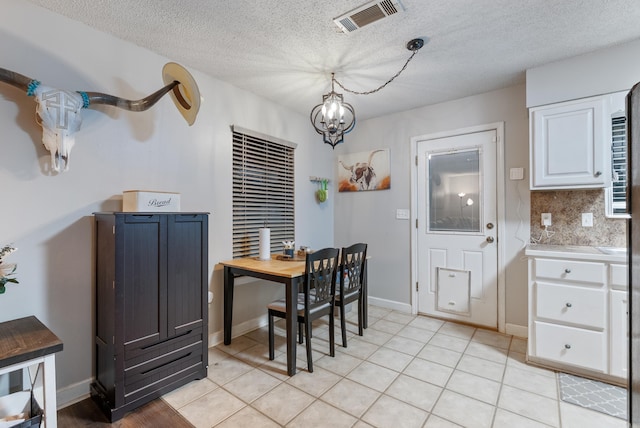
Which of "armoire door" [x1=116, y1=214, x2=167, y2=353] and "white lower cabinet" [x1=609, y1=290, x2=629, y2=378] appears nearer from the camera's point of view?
"armoire door" [x1=116, y1=214, x2=167, y2=353]

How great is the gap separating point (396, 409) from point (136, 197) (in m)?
2.17

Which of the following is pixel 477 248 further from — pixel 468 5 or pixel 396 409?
pixel 468 5

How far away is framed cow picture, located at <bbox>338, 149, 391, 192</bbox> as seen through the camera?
3.82 metres

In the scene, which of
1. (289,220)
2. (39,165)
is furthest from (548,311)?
(39,165)

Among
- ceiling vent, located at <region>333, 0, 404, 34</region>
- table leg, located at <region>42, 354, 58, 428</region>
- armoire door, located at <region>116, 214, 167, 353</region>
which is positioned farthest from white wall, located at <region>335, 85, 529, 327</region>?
table leg, located at <region>42, 354, 58, 428</region>

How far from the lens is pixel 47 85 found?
1.82 meters

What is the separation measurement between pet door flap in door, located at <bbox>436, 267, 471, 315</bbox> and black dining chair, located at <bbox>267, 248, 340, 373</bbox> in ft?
5.04

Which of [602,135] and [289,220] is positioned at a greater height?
[602,135]

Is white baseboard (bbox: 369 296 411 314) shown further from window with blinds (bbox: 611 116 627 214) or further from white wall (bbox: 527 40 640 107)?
white wall (bbox: 527 40 640 107)

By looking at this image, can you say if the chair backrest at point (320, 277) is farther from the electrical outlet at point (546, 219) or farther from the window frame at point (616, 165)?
the window frame at point (616, 165)

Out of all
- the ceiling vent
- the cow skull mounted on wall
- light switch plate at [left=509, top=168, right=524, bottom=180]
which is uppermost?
the ceiling vent

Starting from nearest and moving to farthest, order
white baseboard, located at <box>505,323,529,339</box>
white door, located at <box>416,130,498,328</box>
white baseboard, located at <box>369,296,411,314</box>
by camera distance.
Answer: white baseboard, located at <box>505,323,529,339</box>, white door, located at <box>416,130,498,328</box>, white baseboard, located at <box>369,296,411,314</box>

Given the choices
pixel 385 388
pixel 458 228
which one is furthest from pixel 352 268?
pixel 458 228

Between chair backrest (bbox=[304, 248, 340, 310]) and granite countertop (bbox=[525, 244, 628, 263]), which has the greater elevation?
granite countertop (bbox=[525, 244, 628, 263])
